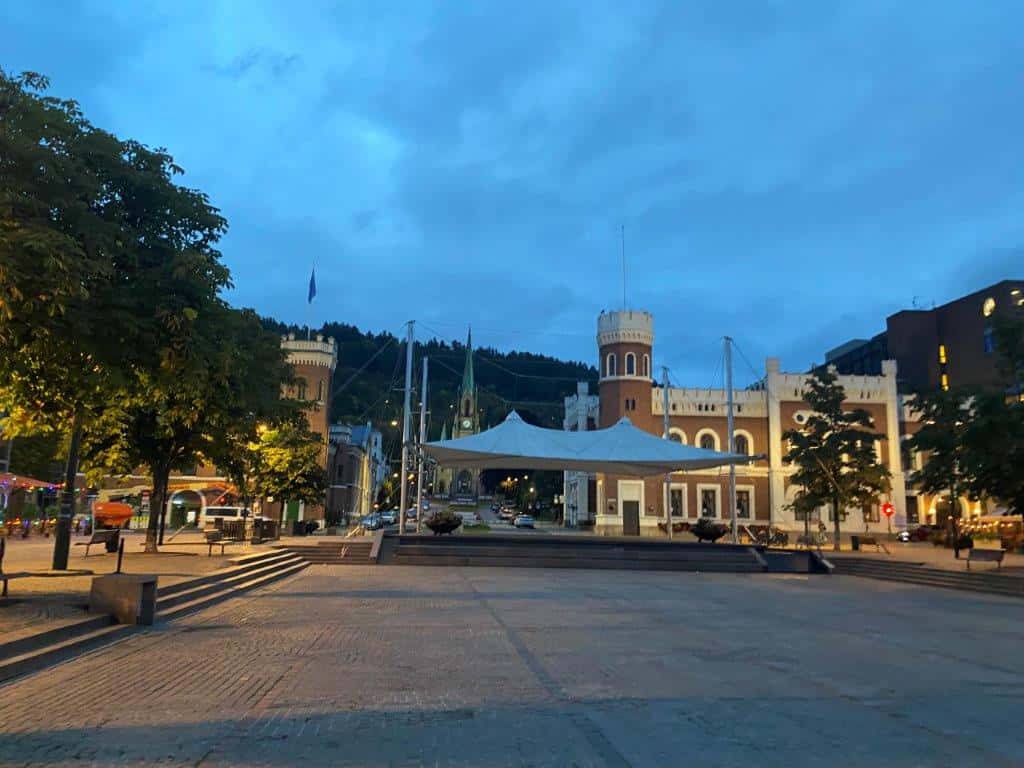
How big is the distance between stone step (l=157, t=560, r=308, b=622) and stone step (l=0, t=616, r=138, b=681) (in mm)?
1393

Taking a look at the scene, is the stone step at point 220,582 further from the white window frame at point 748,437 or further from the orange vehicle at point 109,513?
the white window frame at point 748,437

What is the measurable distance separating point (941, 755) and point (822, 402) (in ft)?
104

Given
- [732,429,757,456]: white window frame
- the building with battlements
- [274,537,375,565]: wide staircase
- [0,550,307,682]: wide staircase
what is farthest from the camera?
[732,429,757,456]: white window frame

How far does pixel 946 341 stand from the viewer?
7469 cm

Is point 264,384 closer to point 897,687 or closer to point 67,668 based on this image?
point 67,668

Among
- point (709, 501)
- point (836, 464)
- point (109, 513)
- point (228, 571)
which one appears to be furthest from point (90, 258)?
point (709, 501)

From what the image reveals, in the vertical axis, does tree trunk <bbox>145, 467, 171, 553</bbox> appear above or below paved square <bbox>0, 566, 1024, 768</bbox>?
above

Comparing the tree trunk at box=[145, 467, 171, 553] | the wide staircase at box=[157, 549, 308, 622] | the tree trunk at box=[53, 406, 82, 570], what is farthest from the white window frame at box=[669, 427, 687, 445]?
the tree trunk at box=[53, 406, 82, 570]

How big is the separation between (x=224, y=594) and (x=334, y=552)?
10.7m

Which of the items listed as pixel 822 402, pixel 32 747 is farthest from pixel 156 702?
pixel 822 402

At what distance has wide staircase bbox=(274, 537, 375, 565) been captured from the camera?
24031 mm

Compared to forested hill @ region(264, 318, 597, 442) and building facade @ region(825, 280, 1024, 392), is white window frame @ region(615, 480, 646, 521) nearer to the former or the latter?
forested hill @ region(264, 318, 597, 442)

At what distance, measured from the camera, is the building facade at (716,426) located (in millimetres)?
51719

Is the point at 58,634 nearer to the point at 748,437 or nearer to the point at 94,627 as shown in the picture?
the point at 94,627
